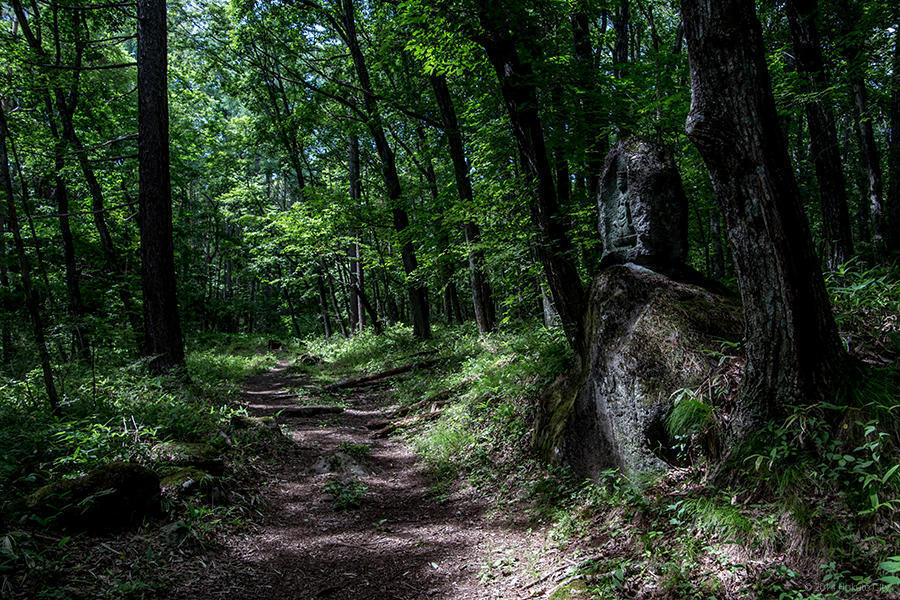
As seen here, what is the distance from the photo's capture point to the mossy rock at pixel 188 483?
430 centimetres

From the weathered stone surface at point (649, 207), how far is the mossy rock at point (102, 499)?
17.3ft

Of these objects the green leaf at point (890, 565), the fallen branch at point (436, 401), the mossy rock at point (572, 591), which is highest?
the green leaf at point (890, 565)

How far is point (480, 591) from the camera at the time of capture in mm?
3420

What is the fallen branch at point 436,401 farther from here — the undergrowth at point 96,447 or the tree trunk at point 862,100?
the tree trunk at point 862,100

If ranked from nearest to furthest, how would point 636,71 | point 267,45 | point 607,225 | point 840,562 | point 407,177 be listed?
point 840,562, point 607,225, point 636,71, point 267,45, point 407,177

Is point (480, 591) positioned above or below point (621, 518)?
below

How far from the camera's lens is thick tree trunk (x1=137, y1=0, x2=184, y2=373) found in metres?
7.34

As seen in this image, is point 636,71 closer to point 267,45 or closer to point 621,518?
point 621,518

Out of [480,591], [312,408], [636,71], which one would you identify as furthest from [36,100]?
[480,591]

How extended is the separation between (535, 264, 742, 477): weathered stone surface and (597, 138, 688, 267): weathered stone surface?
0.81ft

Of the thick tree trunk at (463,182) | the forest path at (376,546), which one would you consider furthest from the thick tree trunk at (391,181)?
the forest path at (376,546)

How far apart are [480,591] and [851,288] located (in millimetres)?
3953

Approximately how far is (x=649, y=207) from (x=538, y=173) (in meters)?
1.57

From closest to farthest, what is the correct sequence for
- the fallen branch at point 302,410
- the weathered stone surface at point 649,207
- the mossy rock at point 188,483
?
the mossy rock at point 188,483 → the weathered stone surface at point 649,207 → the fallen branch at point 302,410
